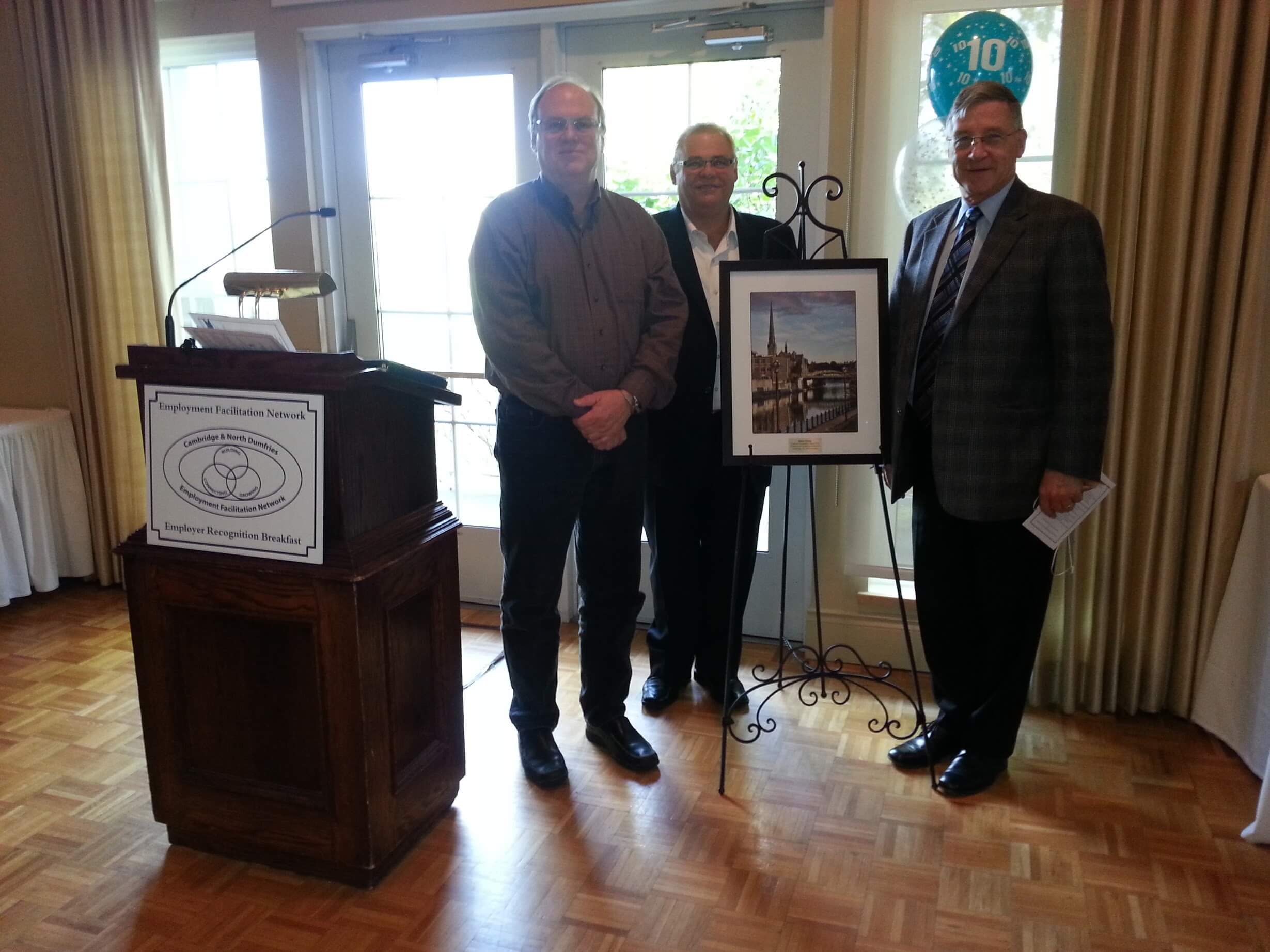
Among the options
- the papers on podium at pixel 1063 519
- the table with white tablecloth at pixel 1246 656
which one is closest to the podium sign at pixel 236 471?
the papers on podium at pixel 1063 519

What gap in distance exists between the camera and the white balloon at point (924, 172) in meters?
2.62

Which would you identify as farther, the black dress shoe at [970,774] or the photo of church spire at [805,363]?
the black dress shoe at [970,774]

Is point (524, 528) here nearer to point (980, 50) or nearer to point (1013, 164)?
point (1013, 164)

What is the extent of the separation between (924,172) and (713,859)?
6.07 ft

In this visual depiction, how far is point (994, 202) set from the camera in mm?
2111

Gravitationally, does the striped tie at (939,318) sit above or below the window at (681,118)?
below

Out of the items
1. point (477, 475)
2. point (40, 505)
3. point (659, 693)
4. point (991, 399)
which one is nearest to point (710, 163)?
point (991, 399)

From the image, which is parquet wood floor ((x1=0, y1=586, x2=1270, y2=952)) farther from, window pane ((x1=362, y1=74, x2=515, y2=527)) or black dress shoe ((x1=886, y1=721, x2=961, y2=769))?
window pane ((x1=362, y1=74, x2=515, y2=527))

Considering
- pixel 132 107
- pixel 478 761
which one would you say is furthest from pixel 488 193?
pixel 478 761

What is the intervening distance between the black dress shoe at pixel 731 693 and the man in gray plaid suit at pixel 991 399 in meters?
0.53

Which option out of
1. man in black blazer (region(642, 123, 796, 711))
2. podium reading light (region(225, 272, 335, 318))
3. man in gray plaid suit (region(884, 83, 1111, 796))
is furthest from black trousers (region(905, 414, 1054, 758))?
podium reading light (region(225, 272, 335, 318))

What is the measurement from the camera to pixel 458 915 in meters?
1.91

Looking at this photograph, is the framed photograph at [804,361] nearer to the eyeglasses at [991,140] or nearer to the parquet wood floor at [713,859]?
the eyeglasses at [991,140]

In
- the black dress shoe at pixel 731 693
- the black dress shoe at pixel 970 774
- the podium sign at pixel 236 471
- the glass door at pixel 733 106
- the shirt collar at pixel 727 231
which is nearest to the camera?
the podium sign at pixel 236 471
